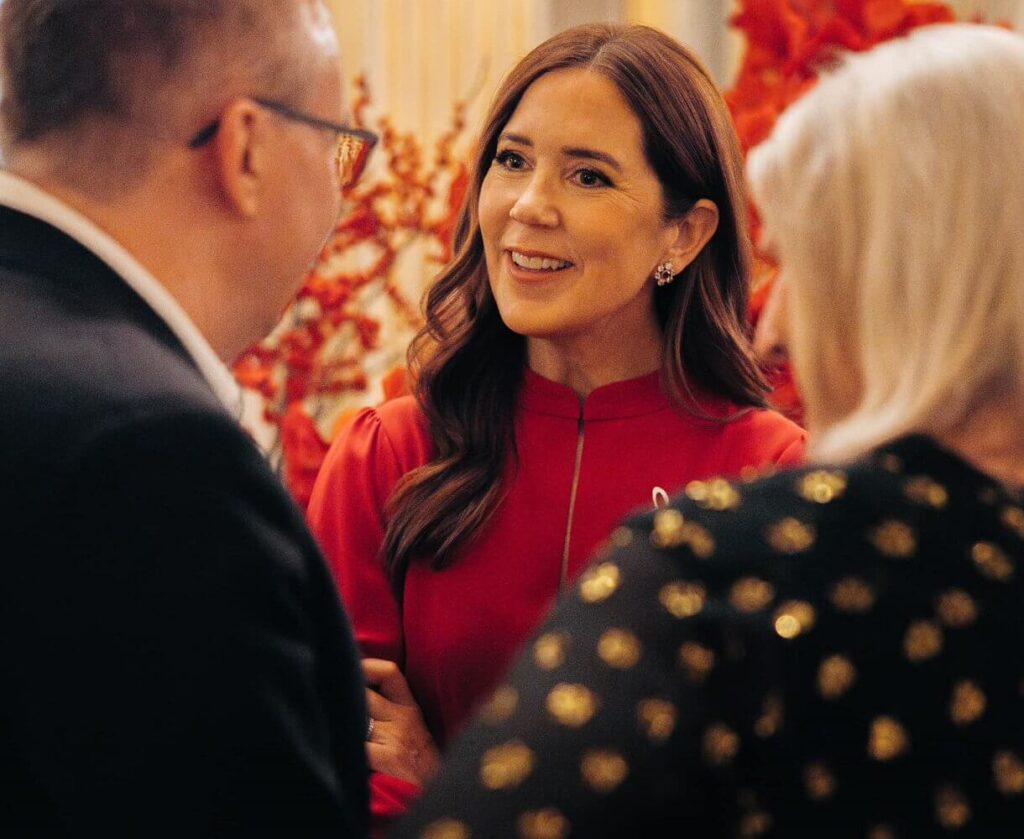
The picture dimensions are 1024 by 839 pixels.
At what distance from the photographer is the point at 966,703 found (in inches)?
39.3

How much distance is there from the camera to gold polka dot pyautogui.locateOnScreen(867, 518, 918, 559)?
1010 mm

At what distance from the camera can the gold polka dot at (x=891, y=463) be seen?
3.42 feet

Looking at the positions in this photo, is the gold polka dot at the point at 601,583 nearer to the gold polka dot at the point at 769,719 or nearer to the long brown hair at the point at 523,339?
the gold polka dot at the point at 769,719

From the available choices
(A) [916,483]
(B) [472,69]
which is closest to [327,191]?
(A) [916,483]

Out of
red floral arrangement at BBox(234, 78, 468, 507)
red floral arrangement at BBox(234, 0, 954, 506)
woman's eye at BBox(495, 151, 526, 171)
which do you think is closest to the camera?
woman's eye at BBox(495, 151, 526, 171)

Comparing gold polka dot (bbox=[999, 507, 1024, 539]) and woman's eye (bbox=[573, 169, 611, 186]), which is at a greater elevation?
gold polka dot (bbox=[999, 507, 1024, 539])

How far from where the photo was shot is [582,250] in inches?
81.5

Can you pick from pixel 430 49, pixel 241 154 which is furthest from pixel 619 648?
pixel 430 49

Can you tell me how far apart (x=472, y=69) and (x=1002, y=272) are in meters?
3.39

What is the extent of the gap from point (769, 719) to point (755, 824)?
0.07 metres

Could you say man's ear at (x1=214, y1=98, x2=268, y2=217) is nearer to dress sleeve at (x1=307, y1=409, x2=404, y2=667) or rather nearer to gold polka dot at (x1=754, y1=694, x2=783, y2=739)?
gold polka dot at (x1=754, y1=694, x2=783, y2=739)

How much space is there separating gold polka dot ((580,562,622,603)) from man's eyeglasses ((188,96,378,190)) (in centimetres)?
55

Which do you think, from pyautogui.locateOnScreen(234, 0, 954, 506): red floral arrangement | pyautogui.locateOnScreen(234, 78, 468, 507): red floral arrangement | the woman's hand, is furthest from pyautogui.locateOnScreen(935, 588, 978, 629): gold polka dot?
pyautogui.locateOnScreen(234, 78, 468, 507): red floral arrangement

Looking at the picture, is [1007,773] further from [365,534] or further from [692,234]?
[692,234]
